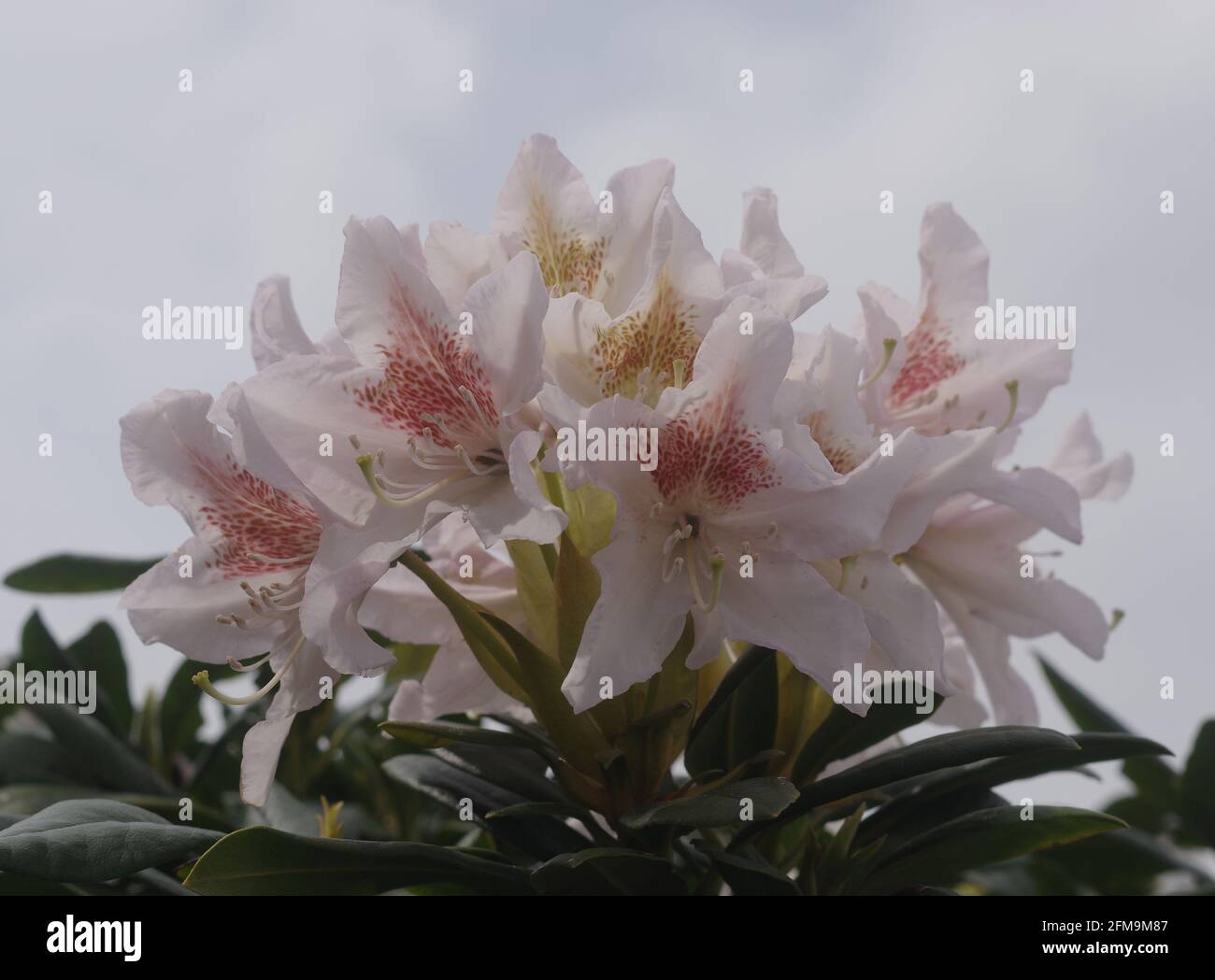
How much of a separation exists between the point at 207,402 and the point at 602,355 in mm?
400

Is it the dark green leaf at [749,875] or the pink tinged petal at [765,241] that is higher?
the pink tinged petal at [765,241]

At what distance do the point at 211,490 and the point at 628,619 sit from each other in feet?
1.52

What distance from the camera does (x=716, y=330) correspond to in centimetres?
100

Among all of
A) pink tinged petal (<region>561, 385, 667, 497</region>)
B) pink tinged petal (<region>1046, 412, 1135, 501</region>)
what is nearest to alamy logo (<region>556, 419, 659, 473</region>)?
pink tinged petal (<region>561, 385, 667, 497</region>)

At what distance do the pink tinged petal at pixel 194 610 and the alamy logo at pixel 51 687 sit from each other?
0.65m

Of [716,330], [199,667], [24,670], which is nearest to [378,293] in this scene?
[716,330]

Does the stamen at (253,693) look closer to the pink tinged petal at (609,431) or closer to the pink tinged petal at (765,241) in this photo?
the pink tinged petal at (609,431)

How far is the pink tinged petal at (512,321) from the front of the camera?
1.01 meters

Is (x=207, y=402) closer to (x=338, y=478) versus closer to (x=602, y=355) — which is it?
(x=338, y=478)

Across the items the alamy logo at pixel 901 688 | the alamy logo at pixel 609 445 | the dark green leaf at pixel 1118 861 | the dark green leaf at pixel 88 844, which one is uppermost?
the alamy logo at pixel 609 445

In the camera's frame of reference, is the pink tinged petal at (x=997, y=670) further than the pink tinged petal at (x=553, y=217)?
Yes

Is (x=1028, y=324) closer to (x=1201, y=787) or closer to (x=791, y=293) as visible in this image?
(x=791, y=293)

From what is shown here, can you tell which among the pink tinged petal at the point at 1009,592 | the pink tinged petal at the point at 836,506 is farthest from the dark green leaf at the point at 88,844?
the pink tinged petal at the point at 1009,592
